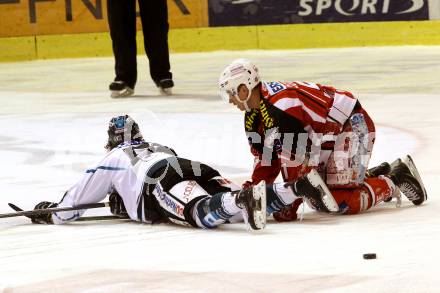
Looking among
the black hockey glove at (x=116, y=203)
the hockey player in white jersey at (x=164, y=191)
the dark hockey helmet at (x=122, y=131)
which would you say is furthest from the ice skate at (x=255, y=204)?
the dark hockey helmet at (x=122, y=131)

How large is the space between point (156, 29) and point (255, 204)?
718cm

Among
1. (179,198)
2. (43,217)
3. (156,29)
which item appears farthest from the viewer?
(156,29)

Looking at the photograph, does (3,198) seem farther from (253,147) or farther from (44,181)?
(253,147)

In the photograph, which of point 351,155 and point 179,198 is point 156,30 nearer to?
point 351,155

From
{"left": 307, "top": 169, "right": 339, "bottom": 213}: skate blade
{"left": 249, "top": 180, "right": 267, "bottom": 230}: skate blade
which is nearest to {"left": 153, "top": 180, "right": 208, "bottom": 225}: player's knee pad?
{"left": 249, "top": 180, "right": 267, "bottom": 230}: skate blade

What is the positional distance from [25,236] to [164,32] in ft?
22.2

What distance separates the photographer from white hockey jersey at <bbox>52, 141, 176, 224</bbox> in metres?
5.59

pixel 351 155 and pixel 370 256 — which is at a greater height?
pixel 351 155

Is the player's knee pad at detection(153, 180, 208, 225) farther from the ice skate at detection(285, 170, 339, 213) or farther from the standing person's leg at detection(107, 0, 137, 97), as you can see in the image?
the standing person's leg at detection(107, 0, 137, 97)

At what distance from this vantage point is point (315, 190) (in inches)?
197

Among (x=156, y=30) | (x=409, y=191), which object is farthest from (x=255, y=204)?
(x=156, y=30)

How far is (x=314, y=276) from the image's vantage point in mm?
4098

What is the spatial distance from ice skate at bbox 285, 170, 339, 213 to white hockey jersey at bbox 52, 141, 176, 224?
2.70ft

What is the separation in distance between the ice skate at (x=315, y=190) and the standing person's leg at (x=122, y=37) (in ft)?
23.4
